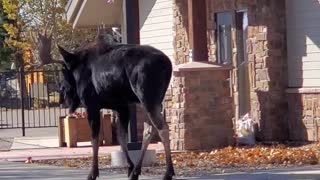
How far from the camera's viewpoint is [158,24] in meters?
22.5

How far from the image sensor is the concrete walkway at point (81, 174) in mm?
12570

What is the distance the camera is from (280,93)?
18.2 metres

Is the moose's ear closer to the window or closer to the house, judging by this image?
the house

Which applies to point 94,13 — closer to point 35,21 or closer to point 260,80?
point 260,80

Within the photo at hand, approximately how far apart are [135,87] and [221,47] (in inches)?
330

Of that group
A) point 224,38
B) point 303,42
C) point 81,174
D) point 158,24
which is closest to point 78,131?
point 158,24

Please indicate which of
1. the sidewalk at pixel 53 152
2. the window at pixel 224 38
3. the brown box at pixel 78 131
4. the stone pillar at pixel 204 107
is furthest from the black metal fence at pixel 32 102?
the stone pillar at pixel 204 107

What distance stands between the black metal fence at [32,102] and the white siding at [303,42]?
1198 centimetres

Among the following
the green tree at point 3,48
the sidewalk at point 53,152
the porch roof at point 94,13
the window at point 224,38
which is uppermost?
the green tree at point 3,48

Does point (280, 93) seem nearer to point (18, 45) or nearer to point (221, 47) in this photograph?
point (221, 47)

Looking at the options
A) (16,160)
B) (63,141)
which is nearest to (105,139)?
(63,141)

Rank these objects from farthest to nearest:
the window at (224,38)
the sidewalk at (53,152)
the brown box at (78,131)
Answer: the brown box at (78,131), the window at (224,38), the sidewalk at (53,152)

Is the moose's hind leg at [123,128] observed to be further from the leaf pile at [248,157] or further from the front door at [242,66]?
the front door at [242,66]

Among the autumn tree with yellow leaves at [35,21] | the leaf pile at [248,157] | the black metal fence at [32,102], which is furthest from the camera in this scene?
the autumn tree with yellow leaves at [35,21]
